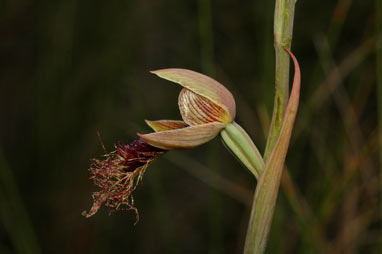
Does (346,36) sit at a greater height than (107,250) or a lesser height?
greater

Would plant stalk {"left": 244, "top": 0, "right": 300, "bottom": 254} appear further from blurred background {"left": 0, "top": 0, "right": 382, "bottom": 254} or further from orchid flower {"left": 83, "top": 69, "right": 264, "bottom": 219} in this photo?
blurred background {"left": 0, "top": 0, "right": 382, "bottom": 254}

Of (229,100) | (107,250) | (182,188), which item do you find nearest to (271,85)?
(229,100)

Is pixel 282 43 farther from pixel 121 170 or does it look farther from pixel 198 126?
Result: pixel 121 170

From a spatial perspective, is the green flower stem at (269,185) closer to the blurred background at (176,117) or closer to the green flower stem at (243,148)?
the green flower stem at (243,148)

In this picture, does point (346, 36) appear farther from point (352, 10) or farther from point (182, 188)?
point (182, 188)

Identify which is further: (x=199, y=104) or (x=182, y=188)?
(x=182, y=188)

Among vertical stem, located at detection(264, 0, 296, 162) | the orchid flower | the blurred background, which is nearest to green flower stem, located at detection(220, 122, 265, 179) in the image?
the orchid flower

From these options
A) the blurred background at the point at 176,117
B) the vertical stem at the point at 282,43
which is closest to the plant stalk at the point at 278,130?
the vertical stem at the point at 282,43
